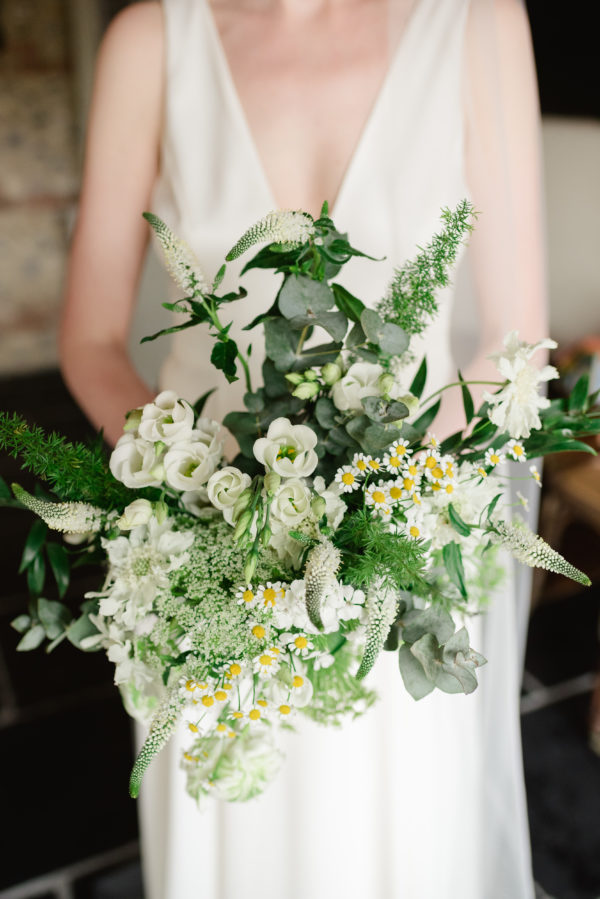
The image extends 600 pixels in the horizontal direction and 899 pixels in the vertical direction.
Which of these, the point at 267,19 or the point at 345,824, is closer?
the point at 345,824

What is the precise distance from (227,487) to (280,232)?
22 cm

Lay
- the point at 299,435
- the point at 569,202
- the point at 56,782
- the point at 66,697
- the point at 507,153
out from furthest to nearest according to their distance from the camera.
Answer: the point at 569,202, the point at 66,697, the point at 56,782, the point at 507,153, the point at 299,435

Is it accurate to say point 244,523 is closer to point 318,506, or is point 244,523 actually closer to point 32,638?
point 318,506

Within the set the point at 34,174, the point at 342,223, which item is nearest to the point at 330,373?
the point at 342,223

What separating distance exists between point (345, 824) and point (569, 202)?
7.38 feet

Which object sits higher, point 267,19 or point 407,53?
point 267,19

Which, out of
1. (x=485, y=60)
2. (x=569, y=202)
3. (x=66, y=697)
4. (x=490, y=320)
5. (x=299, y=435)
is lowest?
(x=66, y=697)

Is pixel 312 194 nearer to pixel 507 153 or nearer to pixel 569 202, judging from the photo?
pixel 507 153

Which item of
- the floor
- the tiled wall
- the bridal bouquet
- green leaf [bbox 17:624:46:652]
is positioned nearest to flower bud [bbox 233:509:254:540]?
the bridal bouquet

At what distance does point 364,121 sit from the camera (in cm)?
120

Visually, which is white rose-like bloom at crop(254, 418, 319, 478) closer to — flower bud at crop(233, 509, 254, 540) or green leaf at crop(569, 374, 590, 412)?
flower bud at crop(233, 509, 254, 540)

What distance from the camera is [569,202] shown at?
8.70 feet

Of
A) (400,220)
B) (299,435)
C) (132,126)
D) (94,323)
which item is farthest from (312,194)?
(299,435)

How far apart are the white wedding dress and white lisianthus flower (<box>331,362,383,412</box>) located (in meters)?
0.48
